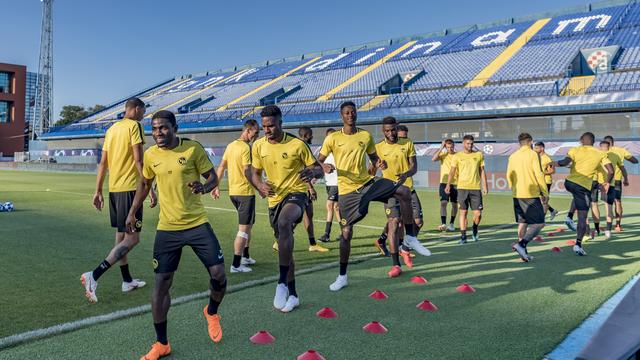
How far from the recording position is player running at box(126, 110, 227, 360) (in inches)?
146

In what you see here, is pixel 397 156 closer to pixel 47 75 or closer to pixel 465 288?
pixel 465 288

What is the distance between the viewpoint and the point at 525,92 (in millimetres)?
25406

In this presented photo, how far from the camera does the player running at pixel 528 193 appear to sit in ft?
22.7

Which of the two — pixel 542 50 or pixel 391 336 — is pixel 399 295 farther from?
pixel 542 50

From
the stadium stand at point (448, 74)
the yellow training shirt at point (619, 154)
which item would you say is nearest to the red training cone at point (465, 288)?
the yellow training shirt at point (619, 154)

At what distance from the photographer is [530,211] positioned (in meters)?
7.02

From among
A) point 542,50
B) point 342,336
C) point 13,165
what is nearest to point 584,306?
point 342,336

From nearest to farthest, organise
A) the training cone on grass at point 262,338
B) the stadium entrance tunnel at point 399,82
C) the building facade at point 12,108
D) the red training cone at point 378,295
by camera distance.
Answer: the training cone on grass at point 262,338 → the red training cone at point 378,295 → the stadium entrance tunnel at point 399,82 → the building facade at point 12,108

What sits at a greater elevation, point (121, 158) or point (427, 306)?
point (121, 158)

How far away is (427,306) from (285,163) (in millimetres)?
2039

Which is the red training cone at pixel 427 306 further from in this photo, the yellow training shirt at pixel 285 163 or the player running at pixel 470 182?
the player running at pixel 470 182

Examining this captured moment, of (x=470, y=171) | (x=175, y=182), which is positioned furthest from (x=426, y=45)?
(x=175, y=182)

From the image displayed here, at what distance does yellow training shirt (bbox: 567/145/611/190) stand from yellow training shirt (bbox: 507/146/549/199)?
1246 millimetres

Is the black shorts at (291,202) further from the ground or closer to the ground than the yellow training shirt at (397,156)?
closer to the ground
